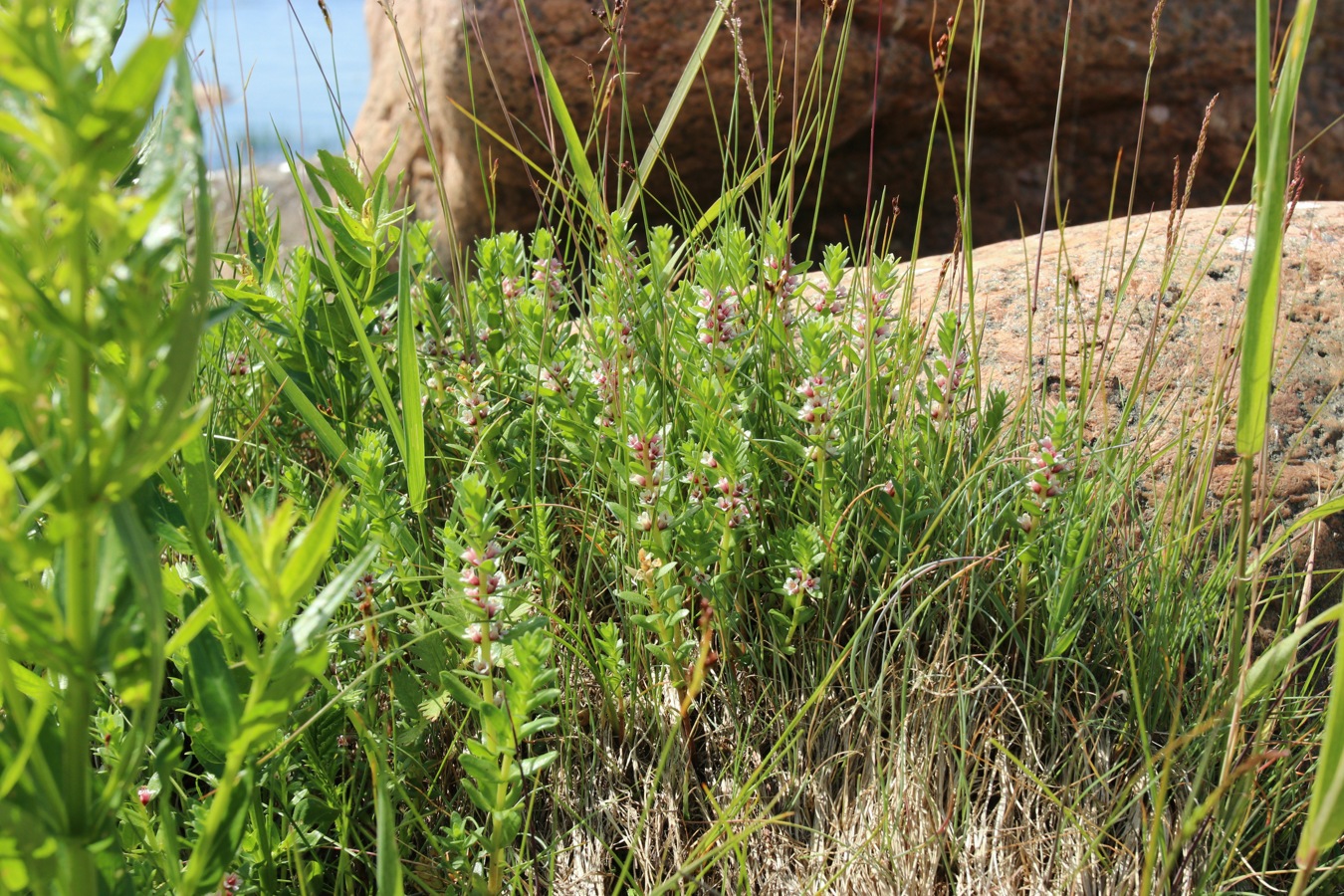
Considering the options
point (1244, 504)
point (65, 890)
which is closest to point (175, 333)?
point (65, 890)

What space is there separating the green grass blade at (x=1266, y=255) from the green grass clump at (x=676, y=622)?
13 cm

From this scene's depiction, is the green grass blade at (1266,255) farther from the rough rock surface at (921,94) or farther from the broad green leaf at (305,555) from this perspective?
the rough rock surface at (921,94)

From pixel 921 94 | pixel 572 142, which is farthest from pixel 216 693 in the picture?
pixel 921 94

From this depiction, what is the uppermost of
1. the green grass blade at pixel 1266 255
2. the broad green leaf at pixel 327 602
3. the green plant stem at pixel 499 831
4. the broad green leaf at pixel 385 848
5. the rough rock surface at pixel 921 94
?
the rough rock surface at pixel 921 94

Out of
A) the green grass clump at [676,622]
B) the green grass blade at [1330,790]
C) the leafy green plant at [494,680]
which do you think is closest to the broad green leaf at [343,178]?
the green grass clump at [676,622]

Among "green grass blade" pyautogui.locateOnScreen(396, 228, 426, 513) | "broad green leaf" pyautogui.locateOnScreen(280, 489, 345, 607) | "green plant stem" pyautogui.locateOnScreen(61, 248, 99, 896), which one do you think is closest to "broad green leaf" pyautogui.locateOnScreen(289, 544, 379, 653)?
"broad green leaf" pyautogui.locateOnScreen(280, 489, 345, 607)

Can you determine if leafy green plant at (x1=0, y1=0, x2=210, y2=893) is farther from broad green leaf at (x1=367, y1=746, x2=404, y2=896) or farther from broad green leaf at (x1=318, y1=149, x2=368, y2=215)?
broad green leaf at (x1=318, y1=149, x2=368, y2=215)

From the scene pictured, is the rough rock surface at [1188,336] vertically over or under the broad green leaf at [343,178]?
under

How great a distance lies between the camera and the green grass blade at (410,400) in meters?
1.37

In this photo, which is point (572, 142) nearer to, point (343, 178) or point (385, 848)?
point (343, 178)

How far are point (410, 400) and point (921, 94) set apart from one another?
3.20m

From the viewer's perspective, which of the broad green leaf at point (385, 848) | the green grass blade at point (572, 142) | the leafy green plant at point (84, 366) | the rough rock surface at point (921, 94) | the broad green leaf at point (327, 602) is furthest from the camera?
the rough rock surface at point (921, 94)

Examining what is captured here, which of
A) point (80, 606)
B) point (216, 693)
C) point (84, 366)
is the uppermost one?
point (84, 366)

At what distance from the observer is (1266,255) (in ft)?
3.31
